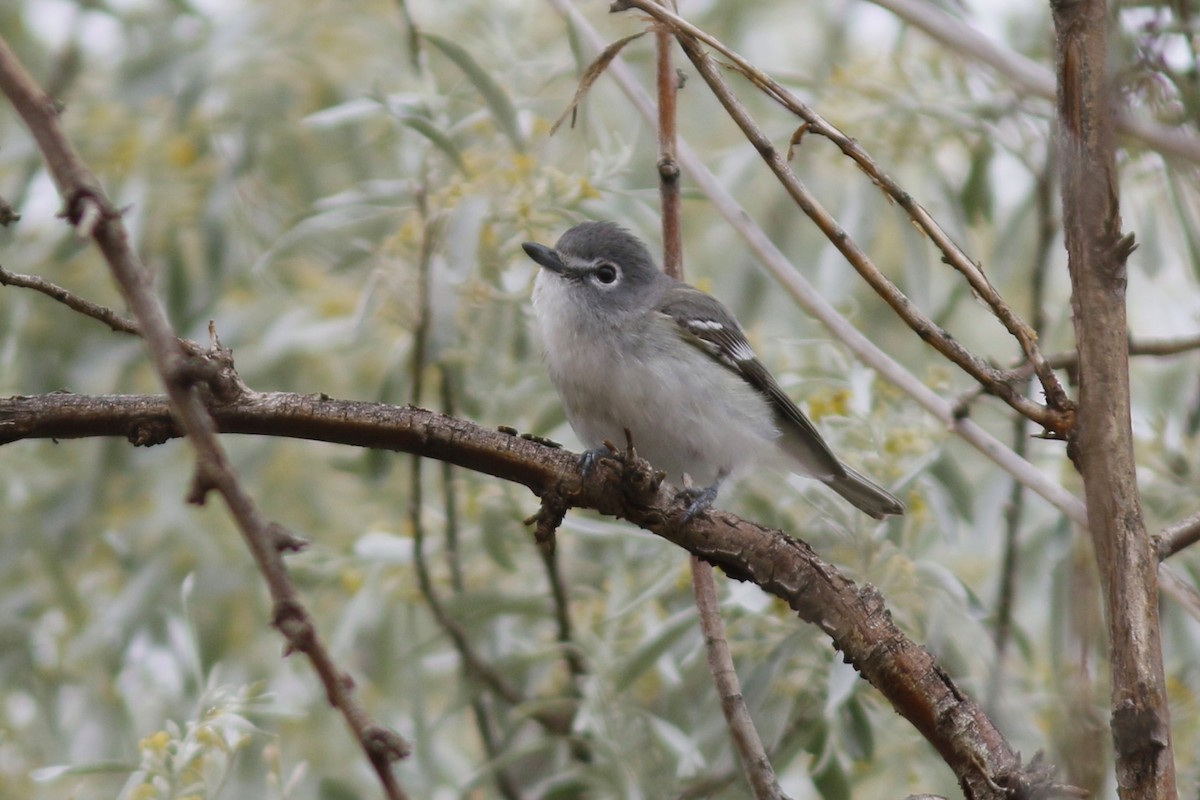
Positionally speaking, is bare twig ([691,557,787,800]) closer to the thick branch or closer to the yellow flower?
the thick branch

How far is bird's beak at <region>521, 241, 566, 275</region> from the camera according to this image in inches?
131

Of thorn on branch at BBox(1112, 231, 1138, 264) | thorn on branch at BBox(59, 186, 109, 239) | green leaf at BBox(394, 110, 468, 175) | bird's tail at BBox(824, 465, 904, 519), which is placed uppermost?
green leaf at BBox(394, 110, 468, 175)

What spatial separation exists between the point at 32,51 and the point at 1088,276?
160 inches

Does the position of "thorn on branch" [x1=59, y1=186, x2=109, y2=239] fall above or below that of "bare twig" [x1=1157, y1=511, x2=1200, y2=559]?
below

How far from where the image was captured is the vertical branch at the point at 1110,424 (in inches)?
56.5

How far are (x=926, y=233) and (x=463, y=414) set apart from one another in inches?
83.6

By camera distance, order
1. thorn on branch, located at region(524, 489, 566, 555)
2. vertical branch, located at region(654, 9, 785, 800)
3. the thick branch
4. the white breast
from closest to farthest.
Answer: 1. the thick branch
2. thorn on branch, located at region(524, 489, 566, 555)
3. vertical branch, located at region(654, 9, 785, 800)
4. the white breast

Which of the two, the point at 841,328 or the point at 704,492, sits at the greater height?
the point at 704,492

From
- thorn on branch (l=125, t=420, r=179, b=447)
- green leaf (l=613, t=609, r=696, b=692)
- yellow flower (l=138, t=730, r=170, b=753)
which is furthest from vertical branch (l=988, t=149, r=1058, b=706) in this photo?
thorn on branch (l=125, t=420, r=179, b=447)

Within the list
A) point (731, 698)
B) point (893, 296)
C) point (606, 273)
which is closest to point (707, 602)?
point (731, 698)

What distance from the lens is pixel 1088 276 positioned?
1.51 m

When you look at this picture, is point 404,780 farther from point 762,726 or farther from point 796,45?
point 796,45

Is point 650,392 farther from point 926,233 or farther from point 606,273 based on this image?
point 926,233

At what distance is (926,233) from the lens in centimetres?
174
